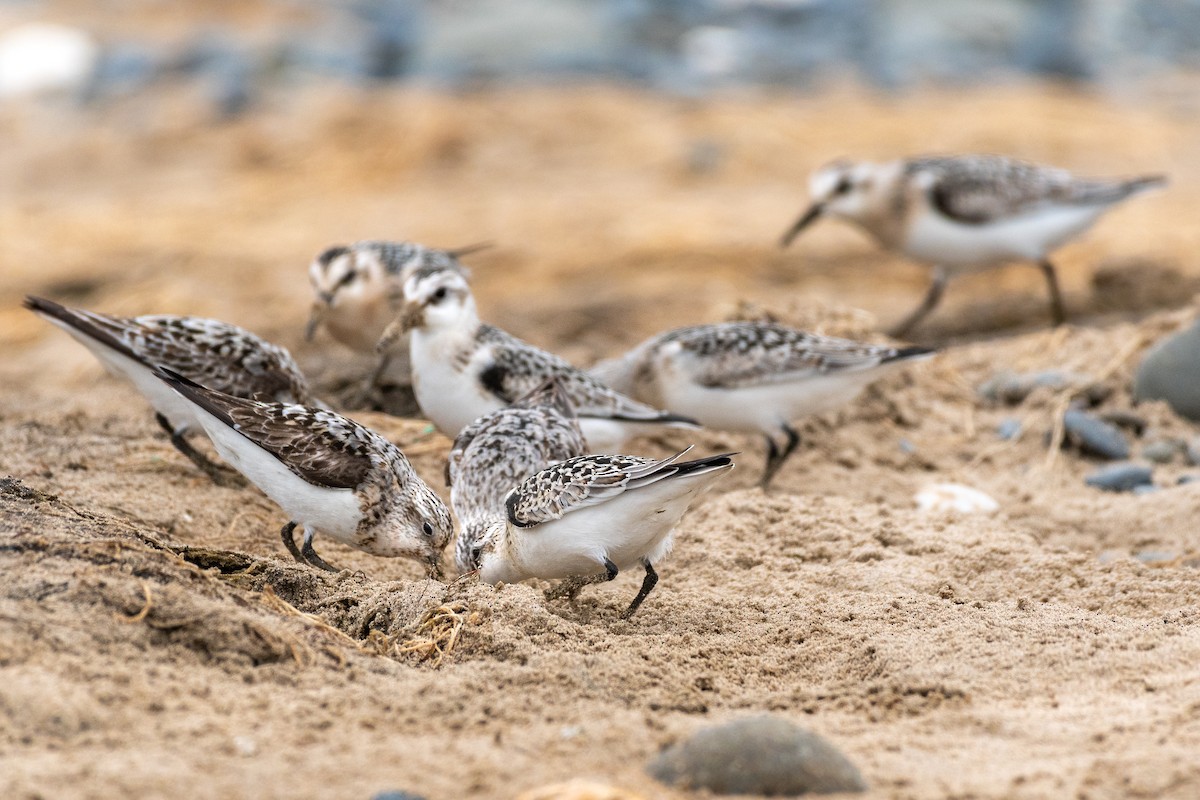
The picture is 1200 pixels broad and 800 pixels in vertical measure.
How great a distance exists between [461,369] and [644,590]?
8.14 feet

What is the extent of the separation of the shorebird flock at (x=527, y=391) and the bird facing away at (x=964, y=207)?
16mm

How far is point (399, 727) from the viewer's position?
4000mm

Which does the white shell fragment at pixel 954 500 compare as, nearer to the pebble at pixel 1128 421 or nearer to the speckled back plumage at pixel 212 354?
the pebble at pixel 1128 421

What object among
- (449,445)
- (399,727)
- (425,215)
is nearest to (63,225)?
(425,215)

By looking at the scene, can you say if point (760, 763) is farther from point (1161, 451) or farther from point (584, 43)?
point (584, 43)

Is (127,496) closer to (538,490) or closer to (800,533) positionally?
(538,490)

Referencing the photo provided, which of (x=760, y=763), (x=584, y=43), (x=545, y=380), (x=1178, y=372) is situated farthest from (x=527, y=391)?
(x=584, y=43)

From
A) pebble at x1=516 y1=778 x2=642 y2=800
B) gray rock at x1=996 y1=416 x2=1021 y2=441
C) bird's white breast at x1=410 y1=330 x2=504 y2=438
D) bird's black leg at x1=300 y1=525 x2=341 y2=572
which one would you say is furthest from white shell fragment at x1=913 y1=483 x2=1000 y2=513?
pebble at x1=516 y1=778 x2=642 y2=800

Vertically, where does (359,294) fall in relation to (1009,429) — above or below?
above

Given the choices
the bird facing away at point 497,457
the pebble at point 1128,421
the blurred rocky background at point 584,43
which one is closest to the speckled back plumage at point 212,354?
the bird facing away at point 497,457

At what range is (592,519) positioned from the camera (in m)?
5.31

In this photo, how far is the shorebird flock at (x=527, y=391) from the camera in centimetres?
548

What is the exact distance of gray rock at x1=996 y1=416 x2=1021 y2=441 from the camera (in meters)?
8.07

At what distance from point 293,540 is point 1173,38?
1949 centimetres
